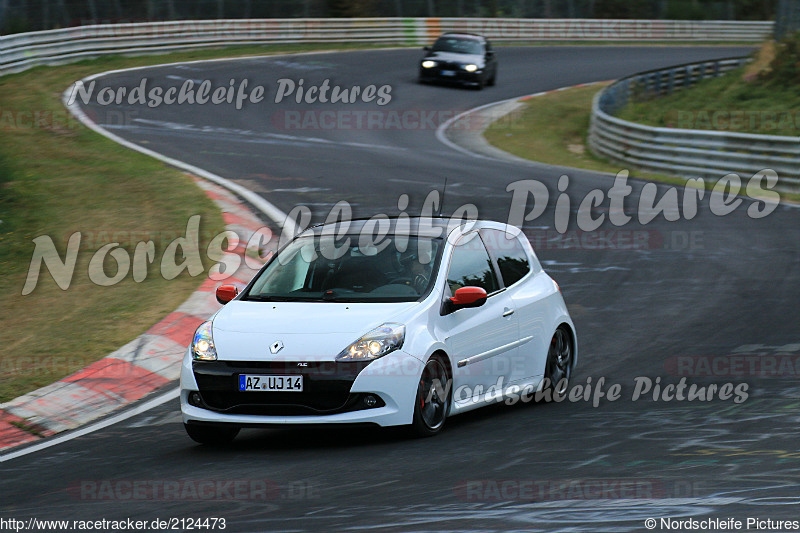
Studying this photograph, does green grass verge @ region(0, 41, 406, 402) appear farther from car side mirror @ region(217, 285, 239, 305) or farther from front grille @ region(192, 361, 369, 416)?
front grille @ region(192, 361, 369, 416)

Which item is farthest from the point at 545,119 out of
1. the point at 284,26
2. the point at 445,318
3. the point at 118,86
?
the point at 445,318

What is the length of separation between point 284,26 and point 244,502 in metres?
38.8

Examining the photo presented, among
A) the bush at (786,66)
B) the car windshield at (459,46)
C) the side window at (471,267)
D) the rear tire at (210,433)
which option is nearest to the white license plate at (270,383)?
the rear tire at (210,433)

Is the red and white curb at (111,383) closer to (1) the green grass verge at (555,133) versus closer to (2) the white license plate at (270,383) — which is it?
(2) the white license plate at (270,383)

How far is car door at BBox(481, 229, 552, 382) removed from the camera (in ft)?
29.9

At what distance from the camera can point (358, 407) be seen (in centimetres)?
756

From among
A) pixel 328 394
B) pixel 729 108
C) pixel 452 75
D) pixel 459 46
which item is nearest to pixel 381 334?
pixel 328 394

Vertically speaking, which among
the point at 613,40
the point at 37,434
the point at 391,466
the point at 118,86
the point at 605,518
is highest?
the point at 605,518

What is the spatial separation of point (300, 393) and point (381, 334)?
0.64 metres

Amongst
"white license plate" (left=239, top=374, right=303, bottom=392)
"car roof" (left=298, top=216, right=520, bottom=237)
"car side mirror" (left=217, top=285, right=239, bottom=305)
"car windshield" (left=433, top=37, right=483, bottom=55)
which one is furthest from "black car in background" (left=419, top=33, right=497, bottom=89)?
"white license plate" (left=239, top=374, right=303, bottom=392)

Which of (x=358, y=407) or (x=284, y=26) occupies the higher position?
(x=358, y=407)

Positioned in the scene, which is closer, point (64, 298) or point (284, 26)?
point (64, 298)

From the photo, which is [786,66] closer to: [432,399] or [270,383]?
[432,399]

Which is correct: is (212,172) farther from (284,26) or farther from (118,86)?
(284,26)
